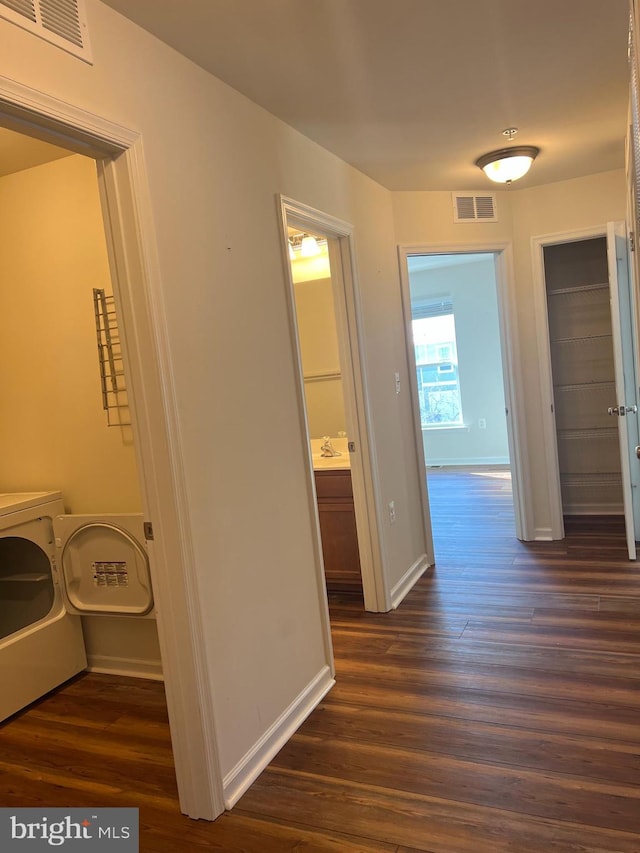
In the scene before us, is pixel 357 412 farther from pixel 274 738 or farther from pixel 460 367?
pixel 460 367

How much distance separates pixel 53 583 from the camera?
9.84 feet

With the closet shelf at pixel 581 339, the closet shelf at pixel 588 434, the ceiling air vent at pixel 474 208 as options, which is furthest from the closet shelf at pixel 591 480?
the ceiling air vent at pixel 474 208

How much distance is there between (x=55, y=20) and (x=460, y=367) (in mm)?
6664

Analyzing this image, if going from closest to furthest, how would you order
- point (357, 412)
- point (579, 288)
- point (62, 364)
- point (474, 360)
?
point (62, 364) < point (357, 412) < point (579, 288) < point (474, 360)

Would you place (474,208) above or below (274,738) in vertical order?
above

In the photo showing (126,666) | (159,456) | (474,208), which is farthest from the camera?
(474,208)

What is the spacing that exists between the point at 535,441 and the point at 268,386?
263cm

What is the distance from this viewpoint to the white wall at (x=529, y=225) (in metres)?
4.04

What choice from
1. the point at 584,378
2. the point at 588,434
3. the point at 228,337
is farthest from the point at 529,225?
the point at 228,337

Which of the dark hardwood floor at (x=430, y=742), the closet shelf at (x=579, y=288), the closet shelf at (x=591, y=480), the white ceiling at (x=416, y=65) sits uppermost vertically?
the white ceiling at (x=416, y=65)

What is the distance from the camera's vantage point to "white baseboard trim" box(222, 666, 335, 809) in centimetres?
205

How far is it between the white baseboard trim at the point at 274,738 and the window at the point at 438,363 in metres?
5.50

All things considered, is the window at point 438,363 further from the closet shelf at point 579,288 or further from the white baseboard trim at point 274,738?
the white baseboard trim at point 274,738

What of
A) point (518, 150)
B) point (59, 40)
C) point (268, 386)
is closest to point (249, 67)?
point (59, 40)
